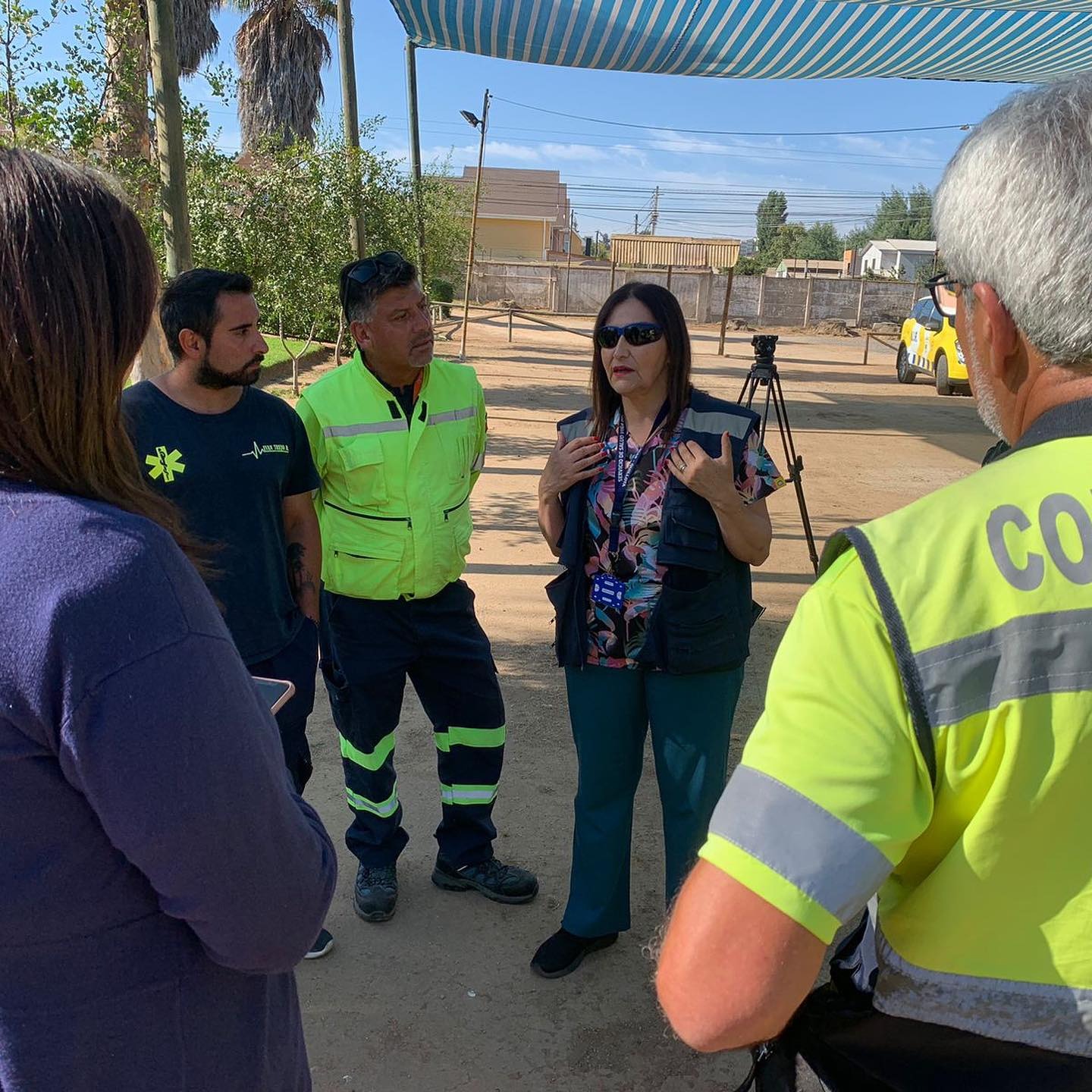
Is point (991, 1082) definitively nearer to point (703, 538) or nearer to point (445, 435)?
point (703, 538)

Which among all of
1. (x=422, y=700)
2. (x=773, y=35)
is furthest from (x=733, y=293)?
(x=422, y=700)

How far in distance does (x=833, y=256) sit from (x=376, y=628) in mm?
101111

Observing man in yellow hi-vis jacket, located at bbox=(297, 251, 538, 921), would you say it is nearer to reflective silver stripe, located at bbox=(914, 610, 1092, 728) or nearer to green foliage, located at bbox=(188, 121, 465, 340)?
reflective silver stripe, located at bbox=(914, 610, 1092, 728)

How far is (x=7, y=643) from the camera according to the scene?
0.84 metres

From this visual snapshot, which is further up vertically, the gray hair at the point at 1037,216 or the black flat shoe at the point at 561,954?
the gray hair at the point at 1037,216

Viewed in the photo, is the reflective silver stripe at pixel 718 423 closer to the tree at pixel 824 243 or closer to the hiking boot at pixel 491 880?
the hiking boot at pixel 491 880

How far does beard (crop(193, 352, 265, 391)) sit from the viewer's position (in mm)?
2754

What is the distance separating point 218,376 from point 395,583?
2.61 feet

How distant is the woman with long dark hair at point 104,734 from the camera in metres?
0.86

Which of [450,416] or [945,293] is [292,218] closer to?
[450,416]

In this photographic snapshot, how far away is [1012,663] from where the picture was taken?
81 cm

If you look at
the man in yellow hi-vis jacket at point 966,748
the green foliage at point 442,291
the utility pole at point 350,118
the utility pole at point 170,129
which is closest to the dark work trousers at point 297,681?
the man in yellow hi-vis jacket at point 966,748

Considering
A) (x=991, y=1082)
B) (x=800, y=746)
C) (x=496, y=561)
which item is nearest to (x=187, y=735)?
(x=800, y=746)

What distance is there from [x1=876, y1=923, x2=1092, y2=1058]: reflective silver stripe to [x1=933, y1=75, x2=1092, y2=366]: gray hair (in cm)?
59
